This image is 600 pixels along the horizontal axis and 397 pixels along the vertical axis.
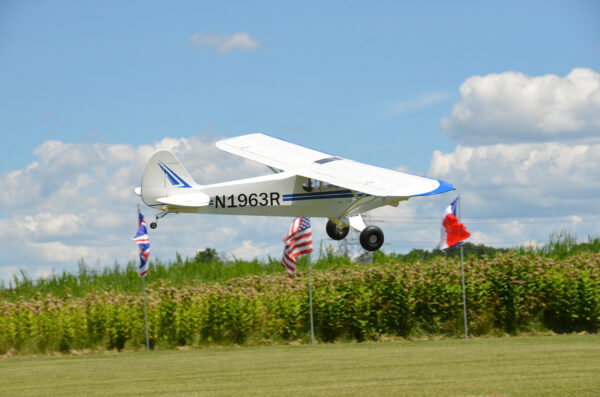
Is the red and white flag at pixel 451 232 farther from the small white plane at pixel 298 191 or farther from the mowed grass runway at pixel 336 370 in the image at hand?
the small white plane at pixel 298 191

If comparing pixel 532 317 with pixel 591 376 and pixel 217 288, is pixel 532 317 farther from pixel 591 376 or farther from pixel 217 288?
pixel 217 288

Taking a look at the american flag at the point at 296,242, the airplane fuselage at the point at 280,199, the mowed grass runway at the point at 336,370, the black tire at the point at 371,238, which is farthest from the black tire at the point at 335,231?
the american flag at the point at 296,242

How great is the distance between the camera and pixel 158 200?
550 inches

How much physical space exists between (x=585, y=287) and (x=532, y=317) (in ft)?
6.89

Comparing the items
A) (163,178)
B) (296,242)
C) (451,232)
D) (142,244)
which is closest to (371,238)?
(163,178)

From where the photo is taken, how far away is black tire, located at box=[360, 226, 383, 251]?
13250 mm

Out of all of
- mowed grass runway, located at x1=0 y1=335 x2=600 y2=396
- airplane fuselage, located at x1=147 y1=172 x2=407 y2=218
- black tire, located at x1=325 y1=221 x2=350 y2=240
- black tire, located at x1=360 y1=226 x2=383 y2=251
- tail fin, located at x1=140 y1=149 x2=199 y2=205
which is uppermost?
tail fin, located at x1=140 y1=149 x2=199 y2=205

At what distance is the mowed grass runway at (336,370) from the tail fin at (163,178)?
4494 millimetres

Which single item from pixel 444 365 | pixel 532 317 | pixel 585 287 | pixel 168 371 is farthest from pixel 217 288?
pixel 585 287

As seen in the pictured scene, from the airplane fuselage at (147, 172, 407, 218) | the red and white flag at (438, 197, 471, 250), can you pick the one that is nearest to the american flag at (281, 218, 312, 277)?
the red and white flag at (438, 197, 471, 250)

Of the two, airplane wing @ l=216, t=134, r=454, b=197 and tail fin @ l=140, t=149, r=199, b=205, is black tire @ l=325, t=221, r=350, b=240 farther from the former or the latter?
tail fin @ l=140, t=149, r=199, b=205

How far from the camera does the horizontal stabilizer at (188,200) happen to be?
14185 mm

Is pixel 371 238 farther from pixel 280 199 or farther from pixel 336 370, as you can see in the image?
pixel 336 370

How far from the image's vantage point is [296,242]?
2222 centimetres
